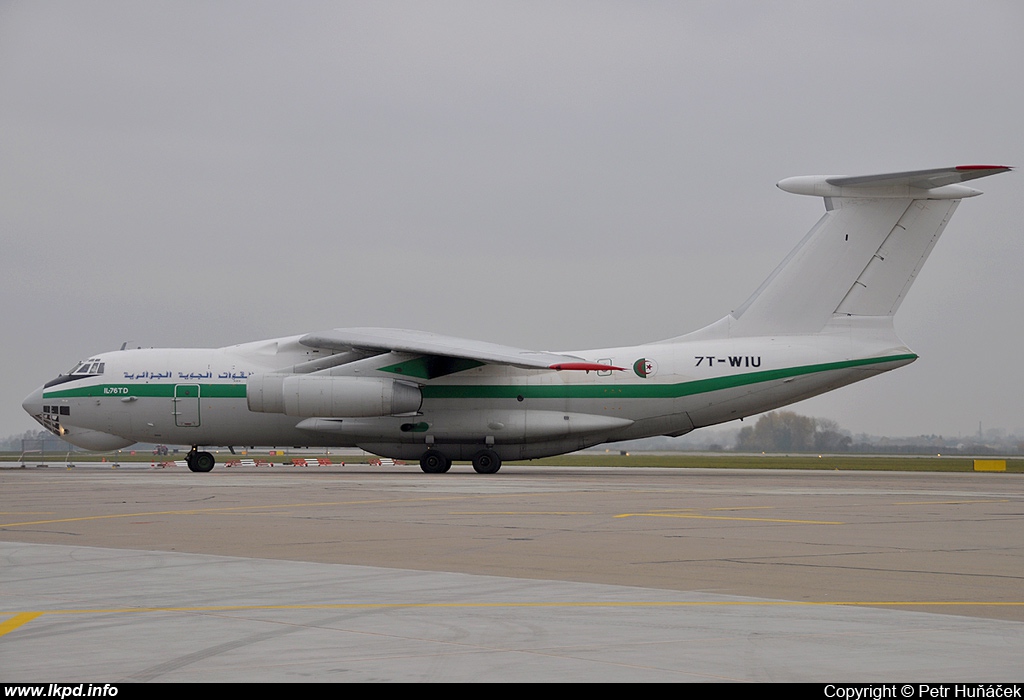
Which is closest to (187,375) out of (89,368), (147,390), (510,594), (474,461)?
(147,390)

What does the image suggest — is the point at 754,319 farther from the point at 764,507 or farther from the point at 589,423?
the point at 764,507

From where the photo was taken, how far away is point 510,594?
731 cm

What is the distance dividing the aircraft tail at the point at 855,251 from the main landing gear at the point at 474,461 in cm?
797

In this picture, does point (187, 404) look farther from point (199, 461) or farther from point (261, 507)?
point (261, 507)

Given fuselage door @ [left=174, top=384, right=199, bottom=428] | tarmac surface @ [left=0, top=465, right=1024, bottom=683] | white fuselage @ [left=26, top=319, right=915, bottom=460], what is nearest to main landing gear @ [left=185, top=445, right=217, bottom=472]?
white fuselage @ [left=26, top=319, right=915, bottom=460]

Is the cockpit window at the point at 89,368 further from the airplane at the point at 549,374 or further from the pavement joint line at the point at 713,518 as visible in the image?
the pavement joint line at the point at 713,518

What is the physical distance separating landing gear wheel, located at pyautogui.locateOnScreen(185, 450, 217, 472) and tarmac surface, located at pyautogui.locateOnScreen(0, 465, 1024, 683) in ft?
54.7

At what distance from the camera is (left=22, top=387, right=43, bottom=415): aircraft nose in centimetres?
3294

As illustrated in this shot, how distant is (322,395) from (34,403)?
10.4 metres

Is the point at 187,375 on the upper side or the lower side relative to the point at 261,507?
upper

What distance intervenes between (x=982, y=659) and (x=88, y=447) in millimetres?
32516

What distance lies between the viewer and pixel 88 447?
33656 millimetres

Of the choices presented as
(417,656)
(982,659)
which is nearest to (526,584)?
(417,656)

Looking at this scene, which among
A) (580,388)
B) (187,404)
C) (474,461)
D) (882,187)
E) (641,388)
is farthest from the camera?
(187,404)
